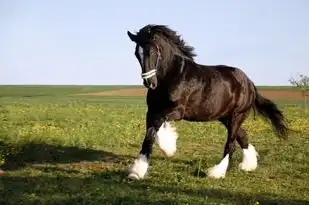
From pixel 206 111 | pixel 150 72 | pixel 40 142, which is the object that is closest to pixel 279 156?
pixel 206 111

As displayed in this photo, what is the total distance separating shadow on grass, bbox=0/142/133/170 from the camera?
9.96 m

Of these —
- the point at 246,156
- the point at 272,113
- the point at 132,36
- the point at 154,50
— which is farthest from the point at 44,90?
the point at 154,50

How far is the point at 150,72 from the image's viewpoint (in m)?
7.22

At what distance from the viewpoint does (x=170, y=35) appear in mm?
8312

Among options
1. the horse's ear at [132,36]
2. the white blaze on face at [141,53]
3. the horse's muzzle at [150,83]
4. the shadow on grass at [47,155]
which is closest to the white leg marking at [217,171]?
the horse's muzzle at [150,83]

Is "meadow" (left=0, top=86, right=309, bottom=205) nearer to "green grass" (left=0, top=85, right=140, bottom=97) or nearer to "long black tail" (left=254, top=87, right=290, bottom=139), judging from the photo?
"long black tail" (left=254, top=87, right=290, bottom=139)

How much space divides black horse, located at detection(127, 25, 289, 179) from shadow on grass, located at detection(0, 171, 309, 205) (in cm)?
69

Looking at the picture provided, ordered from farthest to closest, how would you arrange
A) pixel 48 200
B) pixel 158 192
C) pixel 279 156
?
pixel 279 156
pixel 158 192
pixel 48 200

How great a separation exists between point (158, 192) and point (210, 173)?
2.02m

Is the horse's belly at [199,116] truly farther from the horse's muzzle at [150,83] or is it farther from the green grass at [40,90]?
the green grass at [40,90]

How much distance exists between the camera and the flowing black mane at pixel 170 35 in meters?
7.67

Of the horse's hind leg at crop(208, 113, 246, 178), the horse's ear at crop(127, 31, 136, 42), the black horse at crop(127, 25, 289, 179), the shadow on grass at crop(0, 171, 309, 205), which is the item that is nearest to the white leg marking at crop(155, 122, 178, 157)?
the black horse at crop(127, 25, 289, 179)

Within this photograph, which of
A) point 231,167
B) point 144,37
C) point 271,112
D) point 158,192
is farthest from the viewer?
point 271,112

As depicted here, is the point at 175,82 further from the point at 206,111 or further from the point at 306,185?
the point at 306,185
